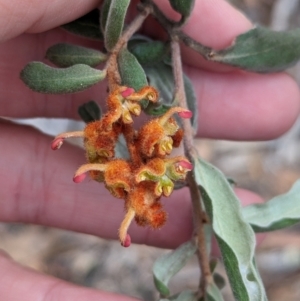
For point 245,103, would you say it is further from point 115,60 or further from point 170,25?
point 115,60

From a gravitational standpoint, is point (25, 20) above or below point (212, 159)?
above

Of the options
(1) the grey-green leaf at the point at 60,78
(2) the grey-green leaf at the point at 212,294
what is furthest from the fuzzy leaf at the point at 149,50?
(2) the grey-green leaf at the point at 212,294

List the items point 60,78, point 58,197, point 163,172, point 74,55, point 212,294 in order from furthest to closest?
1. point 58,197
2. point 212,294
3. point 74,55
4. point 60,78
5. point 163,172

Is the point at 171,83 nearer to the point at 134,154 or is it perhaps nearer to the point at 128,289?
the point at 134,154

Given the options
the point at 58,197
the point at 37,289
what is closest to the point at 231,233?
the point at 37,289

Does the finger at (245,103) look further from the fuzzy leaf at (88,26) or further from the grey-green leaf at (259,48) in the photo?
the fuzzy leaf at (88,26)

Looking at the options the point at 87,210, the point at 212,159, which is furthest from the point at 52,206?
the point at 212,159
